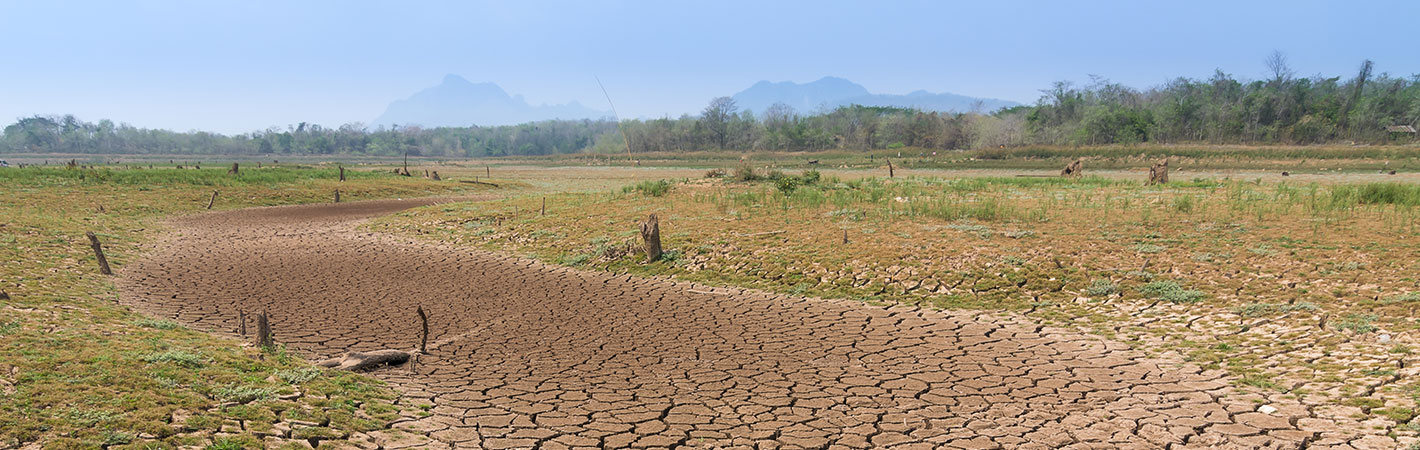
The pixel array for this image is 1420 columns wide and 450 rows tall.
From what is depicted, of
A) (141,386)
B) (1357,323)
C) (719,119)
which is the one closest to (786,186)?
(1357,323)

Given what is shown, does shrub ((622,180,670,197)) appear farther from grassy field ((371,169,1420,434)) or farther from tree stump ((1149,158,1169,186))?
tree stump ((1149,158,1169,186))

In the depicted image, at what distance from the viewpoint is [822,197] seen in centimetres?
2130

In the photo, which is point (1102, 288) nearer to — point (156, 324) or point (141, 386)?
point (141, 386)

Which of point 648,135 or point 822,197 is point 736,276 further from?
point 648,135

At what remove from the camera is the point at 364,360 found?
8.18 meters

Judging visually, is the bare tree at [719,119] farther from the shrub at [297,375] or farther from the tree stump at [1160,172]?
the shrub at [297,375]

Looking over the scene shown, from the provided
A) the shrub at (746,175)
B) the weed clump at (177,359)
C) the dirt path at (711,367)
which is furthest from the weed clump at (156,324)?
the shrub at (746,175)

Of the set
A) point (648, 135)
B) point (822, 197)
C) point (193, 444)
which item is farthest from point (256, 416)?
point (648, 135)

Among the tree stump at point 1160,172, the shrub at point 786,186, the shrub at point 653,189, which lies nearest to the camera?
the shrub at point 786,186

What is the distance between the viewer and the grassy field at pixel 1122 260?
7.99 metres

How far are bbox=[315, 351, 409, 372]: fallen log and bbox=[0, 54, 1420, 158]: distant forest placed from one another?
4079cm

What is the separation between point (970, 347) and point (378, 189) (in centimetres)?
3569

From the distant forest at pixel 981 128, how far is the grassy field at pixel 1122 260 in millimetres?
31601

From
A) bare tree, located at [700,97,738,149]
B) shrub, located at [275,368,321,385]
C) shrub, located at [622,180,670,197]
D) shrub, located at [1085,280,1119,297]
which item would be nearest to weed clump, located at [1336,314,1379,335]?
shrub, located at [1085,280,1119,297]
